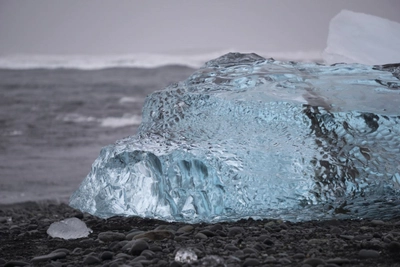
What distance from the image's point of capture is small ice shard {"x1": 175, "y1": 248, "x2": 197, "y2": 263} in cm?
153

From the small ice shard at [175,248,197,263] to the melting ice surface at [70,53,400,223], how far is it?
618 mm

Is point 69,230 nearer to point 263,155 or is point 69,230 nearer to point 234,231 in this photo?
point 234,231

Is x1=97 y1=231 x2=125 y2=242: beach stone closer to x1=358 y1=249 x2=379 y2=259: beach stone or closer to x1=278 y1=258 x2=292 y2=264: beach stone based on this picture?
x1=278 y1=258 x2=292 y2=264: beach stone

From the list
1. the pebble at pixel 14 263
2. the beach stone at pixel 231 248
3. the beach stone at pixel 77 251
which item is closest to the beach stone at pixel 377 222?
the beach stone at pixel 231 248

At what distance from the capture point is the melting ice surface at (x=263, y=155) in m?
2.18

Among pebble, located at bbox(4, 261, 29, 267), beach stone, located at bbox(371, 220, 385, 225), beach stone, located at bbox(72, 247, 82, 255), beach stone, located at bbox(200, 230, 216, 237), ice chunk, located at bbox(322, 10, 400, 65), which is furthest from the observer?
ice chunk, located at bbox(322, 10, 400, 65)

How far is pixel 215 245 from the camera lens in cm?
175

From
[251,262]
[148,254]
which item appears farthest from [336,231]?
[148,254]

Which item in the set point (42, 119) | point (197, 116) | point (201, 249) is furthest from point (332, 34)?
point (42, 119)

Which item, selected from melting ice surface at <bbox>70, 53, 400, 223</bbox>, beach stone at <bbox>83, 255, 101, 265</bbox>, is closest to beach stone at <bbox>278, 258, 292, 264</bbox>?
beach stone at <bbox>83, 255, 101, 265</bbox>

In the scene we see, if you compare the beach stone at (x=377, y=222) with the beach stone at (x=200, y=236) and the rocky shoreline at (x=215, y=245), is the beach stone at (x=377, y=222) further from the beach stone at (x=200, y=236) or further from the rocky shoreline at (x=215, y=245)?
the beach stone at (x=200, y=236)

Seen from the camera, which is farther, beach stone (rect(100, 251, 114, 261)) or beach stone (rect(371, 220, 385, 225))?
beach stone (rect(371, 220, 385, 225))

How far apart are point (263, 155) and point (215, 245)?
596 mm

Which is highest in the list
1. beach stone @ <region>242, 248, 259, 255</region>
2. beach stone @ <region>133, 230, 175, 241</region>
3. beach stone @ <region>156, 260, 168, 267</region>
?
beach stone @ <region>242, 248, 259, 255</region>
